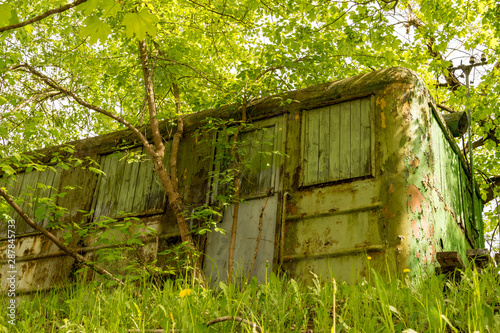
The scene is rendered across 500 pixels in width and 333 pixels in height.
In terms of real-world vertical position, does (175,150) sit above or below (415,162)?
above

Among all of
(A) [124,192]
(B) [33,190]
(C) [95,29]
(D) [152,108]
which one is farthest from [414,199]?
(B) [33,190]

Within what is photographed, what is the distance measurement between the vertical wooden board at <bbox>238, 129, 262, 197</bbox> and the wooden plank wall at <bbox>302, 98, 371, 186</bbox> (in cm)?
67

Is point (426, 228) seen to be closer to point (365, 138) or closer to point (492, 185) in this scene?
point (365, 138)

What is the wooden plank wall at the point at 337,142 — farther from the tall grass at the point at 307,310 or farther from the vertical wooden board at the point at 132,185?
the vertical wooden board at the point at 132,185

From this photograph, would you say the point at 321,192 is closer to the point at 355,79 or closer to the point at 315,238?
the point at 315,238

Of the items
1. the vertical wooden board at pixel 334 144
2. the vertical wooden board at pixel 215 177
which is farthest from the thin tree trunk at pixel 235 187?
the vertical wooden board at pixel 334 144

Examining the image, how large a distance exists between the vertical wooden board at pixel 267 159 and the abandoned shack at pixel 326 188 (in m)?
0.01

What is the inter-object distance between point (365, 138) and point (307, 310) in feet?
9.98

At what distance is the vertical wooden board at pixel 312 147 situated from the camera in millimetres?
6082

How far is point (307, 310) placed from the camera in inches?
135

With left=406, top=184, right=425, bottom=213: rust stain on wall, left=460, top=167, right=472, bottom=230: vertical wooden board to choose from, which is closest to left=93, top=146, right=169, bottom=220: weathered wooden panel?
left=406, top=184, right=425, bottom=213: rust stain on wall

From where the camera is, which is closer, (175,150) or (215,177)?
(215,177)

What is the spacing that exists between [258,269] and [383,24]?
14.2ft

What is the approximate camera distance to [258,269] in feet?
19.4
